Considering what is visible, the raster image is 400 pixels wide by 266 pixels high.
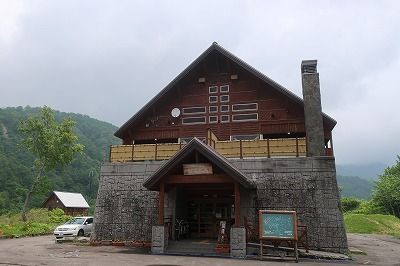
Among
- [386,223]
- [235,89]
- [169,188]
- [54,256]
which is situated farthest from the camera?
[386,223]

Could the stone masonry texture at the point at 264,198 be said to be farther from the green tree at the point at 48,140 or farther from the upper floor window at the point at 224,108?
the green tree at the point at 48,140

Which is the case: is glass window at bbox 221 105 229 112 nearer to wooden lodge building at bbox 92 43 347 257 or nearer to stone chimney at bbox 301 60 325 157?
wooden lodge building at bbox 92 43 347 257

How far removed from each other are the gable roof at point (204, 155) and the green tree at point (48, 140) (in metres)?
26.1

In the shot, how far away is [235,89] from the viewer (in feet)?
72.6

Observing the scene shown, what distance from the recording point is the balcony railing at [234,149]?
17422 mm

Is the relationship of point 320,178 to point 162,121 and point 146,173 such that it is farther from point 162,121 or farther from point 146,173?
point 162,121

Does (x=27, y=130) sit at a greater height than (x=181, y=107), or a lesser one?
greater

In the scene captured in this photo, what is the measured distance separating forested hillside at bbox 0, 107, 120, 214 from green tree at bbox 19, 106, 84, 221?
11801 millimetres

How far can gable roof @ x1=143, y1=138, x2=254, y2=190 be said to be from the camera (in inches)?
583

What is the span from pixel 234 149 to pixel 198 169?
3261 millimetres

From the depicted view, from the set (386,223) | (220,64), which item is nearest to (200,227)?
(220,64)

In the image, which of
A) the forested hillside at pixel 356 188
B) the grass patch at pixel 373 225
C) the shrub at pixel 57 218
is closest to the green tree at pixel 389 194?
the grass patch at pixel 373 225

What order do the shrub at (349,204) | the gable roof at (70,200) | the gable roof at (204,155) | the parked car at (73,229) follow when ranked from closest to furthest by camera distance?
the gable roof at (204,155) < the parked car at (73,229) < the shrub at (349,204) < the gable roof at (70,200)

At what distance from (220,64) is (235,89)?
1995 mm
